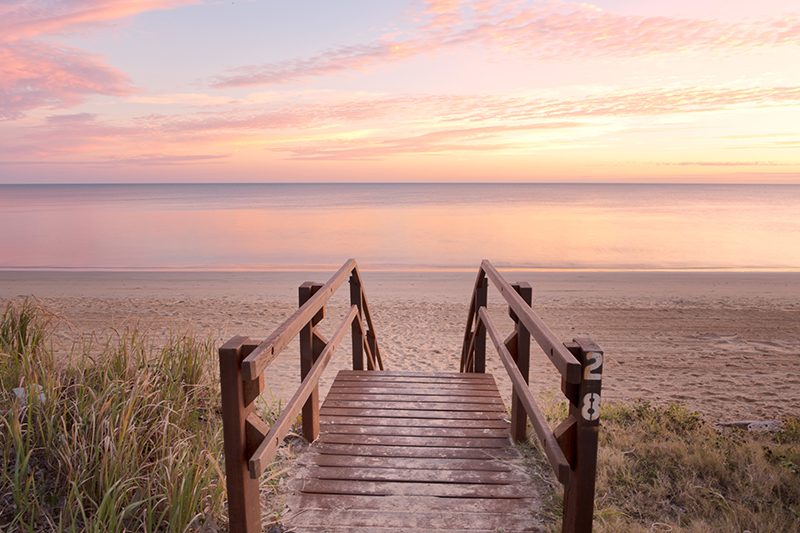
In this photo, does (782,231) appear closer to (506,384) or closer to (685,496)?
(506,384)

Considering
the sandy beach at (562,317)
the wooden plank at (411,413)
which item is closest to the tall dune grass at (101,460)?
the sandy beach at (562,317)

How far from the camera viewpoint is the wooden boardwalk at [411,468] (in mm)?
Answer: 2672

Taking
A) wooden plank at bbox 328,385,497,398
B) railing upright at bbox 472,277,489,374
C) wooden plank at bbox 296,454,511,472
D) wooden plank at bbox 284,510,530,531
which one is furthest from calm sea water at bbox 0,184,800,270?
wooden plank at bbox 284,510,530,531

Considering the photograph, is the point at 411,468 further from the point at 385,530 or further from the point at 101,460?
the point at 101,460

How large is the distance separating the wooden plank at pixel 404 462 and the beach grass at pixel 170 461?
8.1 inches

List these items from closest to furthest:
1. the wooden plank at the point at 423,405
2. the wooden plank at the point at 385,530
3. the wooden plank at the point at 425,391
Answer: the wooden plank at the point at 385,530 → the wooden plank at the point at 423,405 → the wooden plank at the point at 425,391

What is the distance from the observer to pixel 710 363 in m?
7.72

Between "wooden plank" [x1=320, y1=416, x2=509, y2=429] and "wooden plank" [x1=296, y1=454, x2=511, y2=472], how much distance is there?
1.75ft

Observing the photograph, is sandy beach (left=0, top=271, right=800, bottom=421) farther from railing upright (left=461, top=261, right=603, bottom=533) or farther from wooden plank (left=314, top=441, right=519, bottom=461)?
railing upright (left=461, top=261, right=603, bottom=533)

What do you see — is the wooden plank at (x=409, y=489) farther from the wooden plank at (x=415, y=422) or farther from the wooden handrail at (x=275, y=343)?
the wooden handrail at (x=275, y=343)

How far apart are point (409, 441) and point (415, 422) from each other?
0.36 m

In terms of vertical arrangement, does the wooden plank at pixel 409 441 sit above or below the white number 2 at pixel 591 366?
below

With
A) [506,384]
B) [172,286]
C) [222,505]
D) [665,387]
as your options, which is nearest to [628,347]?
[665,387]

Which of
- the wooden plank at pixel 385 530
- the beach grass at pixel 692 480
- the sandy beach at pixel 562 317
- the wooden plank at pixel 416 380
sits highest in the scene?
the wooden plank at pixel 385 530
